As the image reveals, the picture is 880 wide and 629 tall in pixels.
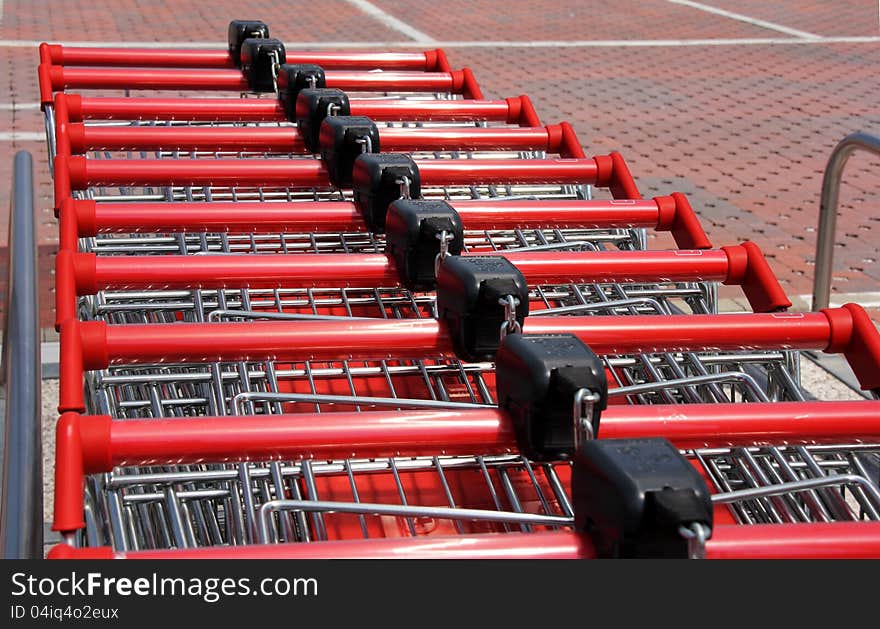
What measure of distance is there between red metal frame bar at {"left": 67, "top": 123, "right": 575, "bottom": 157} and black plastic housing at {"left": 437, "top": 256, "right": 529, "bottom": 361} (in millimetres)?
980

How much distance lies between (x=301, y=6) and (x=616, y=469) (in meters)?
13.1

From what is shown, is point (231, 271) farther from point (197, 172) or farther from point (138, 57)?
point (138, 57)

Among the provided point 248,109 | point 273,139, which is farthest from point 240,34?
point 273,139

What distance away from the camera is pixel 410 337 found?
1901mm

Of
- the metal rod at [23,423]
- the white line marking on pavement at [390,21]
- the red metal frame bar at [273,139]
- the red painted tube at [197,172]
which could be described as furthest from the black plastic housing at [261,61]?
the white line marking on pavement at [390,21]

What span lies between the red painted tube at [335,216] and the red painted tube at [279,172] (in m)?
0.18

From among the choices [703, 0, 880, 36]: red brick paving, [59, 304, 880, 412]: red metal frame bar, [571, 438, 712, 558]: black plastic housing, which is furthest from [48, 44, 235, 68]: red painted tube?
[703, 0, 880, 36]: red brick paving

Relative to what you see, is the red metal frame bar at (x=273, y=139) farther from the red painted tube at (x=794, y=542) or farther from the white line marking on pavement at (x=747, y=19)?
the white line marking on pavement at (x=747, y=19)

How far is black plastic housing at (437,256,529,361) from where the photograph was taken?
1837 millimetres

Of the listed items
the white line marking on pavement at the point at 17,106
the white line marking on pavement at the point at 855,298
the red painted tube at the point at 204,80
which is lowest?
the white line marking on pavement at the point at 855,298

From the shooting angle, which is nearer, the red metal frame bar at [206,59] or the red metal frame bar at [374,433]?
the red metal frame bar at [374,433]

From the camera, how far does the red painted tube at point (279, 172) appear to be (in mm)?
2514

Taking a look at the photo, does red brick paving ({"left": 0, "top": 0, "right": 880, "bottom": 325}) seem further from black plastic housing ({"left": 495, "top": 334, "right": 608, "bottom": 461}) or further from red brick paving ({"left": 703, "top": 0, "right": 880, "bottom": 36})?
black plastic housing ({"left": 495, "top": 334, "right": 608, "bottom": 461})
